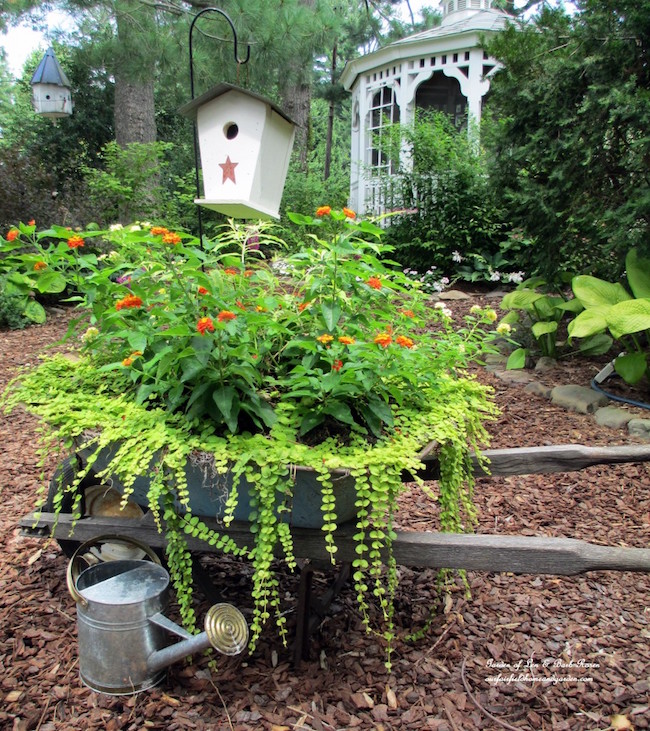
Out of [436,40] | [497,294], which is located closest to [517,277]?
[497,294]

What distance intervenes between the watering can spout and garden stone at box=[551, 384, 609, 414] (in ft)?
8.05

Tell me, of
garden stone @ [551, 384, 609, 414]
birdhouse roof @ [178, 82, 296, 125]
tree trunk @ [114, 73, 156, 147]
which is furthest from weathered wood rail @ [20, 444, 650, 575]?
tree trunk @ [114, 73, 156, 147]

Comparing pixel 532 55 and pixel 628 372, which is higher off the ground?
pixel 532 55

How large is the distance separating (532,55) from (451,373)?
2665mm

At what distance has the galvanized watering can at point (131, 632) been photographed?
1.46 metres

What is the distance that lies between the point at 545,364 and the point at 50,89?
6.25m

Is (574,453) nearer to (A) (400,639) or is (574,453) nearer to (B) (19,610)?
(A) (400,639)

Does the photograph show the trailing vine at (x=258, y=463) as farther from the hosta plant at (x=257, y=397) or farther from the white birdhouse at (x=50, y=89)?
the white birdhouse at (x=50, y=89)

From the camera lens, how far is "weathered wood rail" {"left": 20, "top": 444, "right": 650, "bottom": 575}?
1320 millimetres

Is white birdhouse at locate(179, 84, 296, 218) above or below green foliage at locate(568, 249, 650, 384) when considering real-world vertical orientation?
above

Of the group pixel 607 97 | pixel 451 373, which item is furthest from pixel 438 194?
pixel 451 373

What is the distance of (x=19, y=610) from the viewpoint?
1.96 metres

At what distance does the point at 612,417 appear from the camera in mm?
3164

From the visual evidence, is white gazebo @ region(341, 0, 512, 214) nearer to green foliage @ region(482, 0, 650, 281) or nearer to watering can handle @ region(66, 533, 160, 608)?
green foliage @ region(482, 0, 650, 281)
